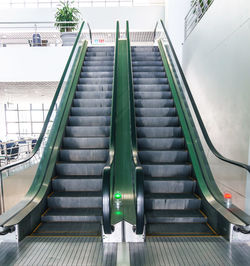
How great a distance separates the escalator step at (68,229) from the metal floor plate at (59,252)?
19 centimetres

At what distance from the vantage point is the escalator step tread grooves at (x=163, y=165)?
11.3ft

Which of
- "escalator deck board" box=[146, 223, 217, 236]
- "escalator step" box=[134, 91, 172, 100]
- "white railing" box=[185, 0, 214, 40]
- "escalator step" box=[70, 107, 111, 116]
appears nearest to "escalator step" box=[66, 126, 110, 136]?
"escalator step" box=[70, 107, 111, 116]

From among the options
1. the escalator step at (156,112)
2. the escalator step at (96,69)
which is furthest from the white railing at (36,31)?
the escalator step at (156,112)

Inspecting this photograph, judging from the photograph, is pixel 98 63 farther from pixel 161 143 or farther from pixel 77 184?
pixel 77 184

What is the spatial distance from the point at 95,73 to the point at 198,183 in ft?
14.0

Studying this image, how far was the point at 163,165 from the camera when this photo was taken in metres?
4.18

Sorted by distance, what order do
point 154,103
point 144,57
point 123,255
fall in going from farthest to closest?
point 144,57, point 154,103, point 123,255

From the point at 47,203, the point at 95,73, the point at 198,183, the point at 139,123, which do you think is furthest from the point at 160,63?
the point at 47,203

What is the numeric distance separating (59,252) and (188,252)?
139cm

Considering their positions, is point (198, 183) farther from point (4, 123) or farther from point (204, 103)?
point (4, 123)

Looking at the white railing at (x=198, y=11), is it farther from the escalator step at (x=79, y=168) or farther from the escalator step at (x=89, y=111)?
the escalator step at (x=79, y=168)

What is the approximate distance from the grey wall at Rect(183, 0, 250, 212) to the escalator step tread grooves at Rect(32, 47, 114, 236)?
2.02 meters

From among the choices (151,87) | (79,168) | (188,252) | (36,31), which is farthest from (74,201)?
(36,31)

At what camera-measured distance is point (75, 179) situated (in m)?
4.04
